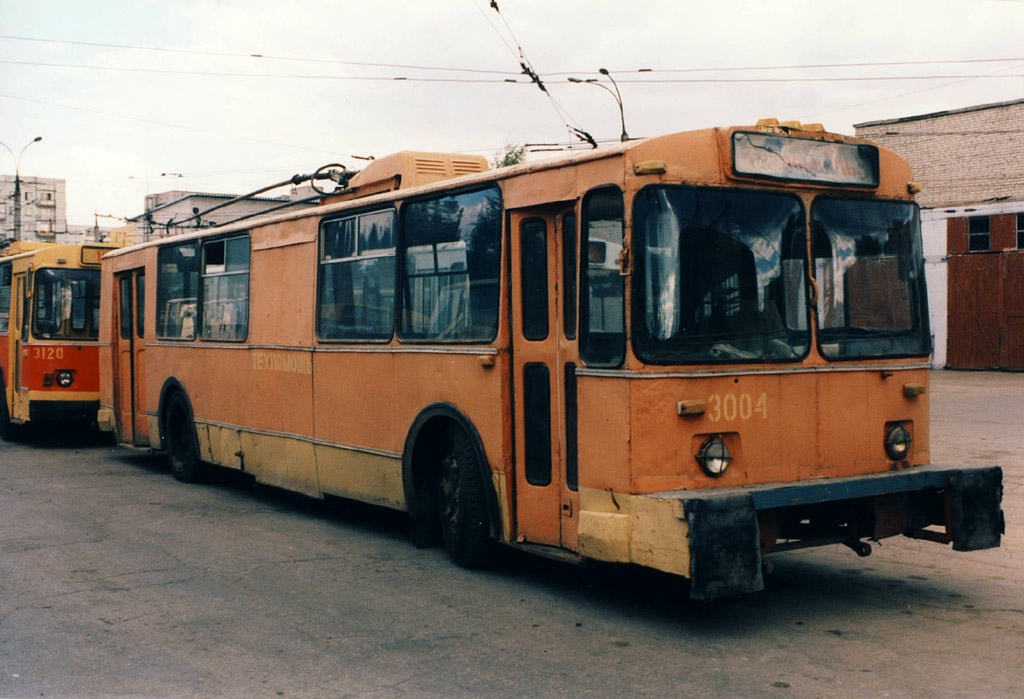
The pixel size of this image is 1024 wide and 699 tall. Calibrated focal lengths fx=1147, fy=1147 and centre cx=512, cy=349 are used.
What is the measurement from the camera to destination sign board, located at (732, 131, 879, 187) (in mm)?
6637

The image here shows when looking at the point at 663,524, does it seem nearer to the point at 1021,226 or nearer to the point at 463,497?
the point at 463,497

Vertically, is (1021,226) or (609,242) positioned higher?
(1021,226)

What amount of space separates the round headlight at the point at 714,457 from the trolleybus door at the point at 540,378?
891mm

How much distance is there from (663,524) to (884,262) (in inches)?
95.2

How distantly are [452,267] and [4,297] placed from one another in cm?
1264

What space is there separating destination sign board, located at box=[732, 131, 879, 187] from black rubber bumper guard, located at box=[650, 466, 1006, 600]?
1.81 meters

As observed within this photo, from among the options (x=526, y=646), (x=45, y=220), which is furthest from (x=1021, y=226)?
(x=45, y=220)

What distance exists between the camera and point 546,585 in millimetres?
7668

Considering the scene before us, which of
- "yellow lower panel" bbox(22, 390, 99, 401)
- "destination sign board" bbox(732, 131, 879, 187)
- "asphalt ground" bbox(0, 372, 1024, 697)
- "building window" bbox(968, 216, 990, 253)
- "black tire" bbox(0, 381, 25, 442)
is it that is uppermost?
"building window" bbox(968, 216, 990, 253)

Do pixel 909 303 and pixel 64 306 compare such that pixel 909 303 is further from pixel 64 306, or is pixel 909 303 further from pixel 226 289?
pixel 64 306

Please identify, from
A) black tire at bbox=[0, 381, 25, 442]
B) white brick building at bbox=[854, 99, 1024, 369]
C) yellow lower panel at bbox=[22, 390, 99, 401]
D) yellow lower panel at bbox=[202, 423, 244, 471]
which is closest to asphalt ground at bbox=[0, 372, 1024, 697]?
yellow lower panel at bbox=[202, 423, 244, 471]

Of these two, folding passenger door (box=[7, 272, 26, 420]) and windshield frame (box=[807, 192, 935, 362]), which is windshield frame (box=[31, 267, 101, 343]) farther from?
windshield frame (box=[807, 192, 935, 362])

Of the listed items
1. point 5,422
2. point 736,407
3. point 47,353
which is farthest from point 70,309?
point 736,407

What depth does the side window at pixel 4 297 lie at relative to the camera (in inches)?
715
